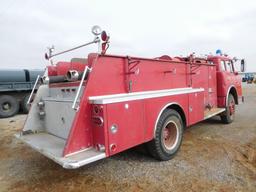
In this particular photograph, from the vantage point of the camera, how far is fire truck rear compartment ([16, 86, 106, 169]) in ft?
9.86

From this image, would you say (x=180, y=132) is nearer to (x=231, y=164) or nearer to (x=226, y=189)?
(x=231, y=164)

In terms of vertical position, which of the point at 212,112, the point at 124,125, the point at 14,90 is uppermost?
the point at 14,90

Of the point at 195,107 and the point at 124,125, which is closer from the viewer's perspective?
the point at 124,125

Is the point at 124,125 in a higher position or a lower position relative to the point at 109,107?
lower

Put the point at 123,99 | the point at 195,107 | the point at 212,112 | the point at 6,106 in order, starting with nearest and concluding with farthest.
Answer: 1. the point at 123,99
2. the point at 195,107
3. the point at 212,112
4. the point at 6,106

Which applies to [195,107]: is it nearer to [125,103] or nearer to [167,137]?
[167,137]

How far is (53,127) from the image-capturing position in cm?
414

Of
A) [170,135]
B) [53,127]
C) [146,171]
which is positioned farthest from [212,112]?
[53,127]

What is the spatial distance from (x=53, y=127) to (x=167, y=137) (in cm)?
220

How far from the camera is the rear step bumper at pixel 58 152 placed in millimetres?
2820

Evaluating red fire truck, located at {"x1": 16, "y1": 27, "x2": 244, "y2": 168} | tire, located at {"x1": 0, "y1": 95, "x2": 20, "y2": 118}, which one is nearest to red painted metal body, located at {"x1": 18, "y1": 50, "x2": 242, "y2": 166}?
red fire truck, located at {"x1": 16, "y1": 27, "x2": 244, "y2": 168}

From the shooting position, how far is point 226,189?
3127 millimetres

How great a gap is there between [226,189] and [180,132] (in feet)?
4.90

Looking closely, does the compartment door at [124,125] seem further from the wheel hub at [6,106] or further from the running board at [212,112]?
the wheel hub at [6,106]
